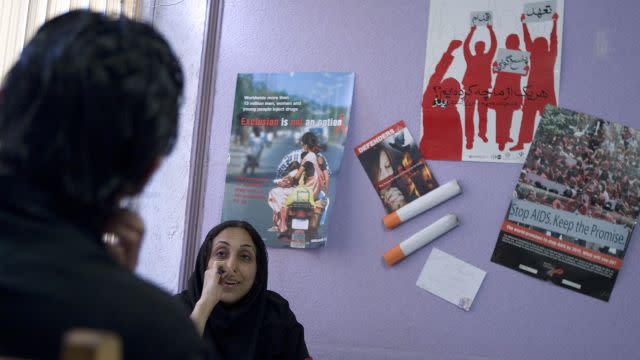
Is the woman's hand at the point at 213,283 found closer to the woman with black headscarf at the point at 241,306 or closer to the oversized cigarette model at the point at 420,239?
the woman with black headscarf at the point at 241,306

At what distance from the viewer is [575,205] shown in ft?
6.20

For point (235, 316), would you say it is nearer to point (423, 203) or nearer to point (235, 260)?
point (235, 260)

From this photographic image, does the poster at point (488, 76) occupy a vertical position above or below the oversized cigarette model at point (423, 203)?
above

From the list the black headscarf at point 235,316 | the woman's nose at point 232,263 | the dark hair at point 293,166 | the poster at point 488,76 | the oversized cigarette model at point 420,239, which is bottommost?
the black headscarf at point 235,316

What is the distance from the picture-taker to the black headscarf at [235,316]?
6.39ft

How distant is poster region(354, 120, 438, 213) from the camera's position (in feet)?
6.67

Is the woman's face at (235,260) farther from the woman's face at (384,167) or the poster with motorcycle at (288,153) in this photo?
Result: the woman's face at (384,167)

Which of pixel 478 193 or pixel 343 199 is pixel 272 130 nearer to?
pixel 343 199

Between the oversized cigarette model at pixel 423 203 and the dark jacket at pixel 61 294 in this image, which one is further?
the oversized cigarette model at pixel 423 203

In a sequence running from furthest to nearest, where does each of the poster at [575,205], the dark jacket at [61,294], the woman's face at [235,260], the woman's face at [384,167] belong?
the woman's face at [384,167] < the woman's face at [235,260] < the poster at [575,205] < the dark jacket at [61,294]

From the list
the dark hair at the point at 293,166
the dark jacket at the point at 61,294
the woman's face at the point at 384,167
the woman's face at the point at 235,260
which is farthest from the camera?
the dark hair at the point at 293,166

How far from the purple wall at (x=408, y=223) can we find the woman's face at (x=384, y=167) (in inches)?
2.1

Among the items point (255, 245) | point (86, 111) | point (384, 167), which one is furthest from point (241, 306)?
point (86, 111)

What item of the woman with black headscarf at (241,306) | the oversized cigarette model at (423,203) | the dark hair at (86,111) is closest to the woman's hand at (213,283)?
the woman with black headscarf at (241,306)
